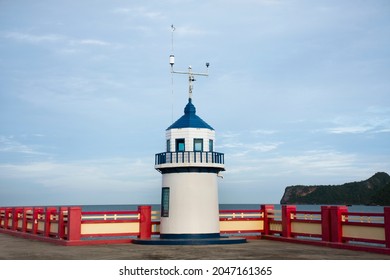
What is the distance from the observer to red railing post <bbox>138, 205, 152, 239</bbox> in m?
28.4

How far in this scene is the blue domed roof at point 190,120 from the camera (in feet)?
91.6

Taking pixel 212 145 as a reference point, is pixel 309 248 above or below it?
below

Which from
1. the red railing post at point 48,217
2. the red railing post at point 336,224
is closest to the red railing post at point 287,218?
the red railing post at point 336,224

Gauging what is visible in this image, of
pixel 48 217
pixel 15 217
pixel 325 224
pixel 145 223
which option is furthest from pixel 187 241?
pixel 15 217

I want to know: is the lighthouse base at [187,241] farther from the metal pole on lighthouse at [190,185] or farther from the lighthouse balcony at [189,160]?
the lighthouse balcony at [189,160]

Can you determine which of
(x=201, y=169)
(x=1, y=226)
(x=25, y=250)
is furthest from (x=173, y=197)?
(x=1, y=226)

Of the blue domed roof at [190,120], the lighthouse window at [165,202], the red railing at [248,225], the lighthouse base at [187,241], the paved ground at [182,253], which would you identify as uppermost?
the blue domed roof at [190,120]

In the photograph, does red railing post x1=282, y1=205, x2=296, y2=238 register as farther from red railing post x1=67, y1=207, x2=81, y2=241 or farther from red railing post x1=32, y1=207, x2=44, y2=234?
red railing post x1=32, y1=207, x2=44, y2=234

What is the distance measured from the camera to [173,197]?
27.2 metres

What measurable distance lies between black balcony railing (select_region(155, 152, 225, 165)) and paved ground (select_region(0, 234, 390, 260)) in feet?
14.5

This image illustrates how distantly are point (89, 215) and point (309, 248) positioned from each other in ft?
37.0
